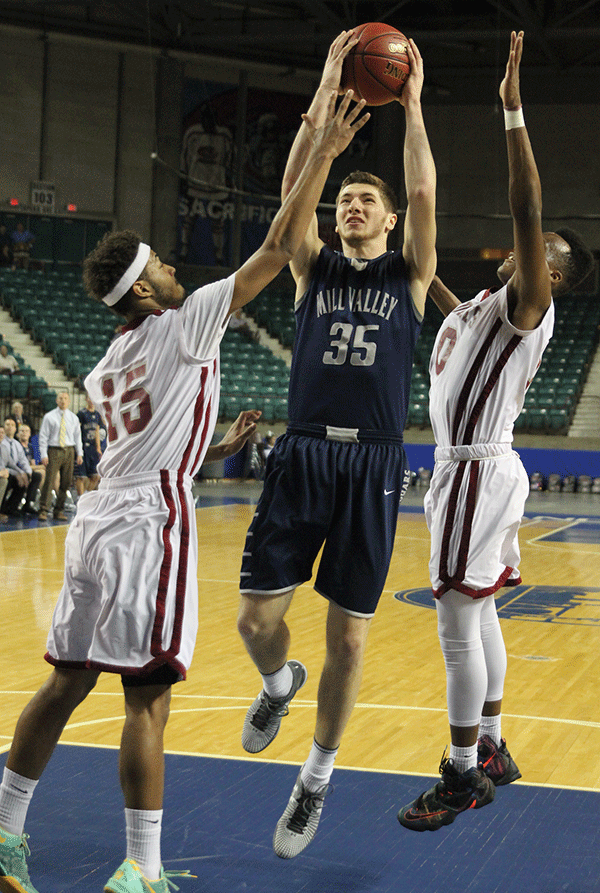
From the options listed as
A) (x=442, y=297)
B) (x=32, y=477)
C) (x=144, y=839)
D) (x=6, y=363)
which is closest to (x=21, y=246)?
(x=6, y=363)

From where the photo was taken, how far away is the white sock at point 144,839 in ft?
8.89

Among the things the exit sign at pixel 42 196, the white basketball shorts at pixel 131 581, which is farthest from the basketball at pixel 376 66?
the exit sign at pixel 42 196

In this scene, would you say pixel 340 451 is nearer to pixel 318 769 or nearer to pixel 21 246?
pixel 318 769

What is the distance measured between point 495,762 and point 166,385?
2.02 m

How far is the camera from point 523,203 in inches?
122

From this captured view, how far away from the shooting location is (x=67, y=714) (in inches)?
115

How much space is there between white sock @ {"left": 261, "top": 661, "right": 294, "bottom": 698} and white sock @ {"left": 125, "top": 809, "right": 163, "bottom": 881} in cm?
92

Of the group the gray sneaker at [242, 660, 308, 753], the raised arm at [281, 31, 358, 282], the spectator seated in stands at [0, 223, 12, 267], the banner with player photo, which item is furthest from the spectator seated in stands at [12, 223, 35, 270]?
the gray sneaker at [242, 660, 308, 753]

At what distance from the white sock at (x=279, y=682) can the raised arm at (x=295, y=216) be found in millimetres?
1391

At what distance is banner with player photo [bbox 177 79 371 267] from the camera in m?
25.2

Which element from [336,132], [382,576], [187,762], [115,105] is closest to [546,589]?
[187,762]

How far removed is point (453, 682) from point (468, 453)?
777 millimetres

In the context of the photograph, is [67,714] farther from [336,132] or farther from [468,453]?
[336,132]

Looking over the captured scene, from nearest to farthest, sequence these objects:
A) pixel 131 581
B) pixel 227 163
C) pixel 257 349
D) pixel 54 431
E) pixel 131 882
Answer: pixel 131 882 < pixel 131 581 < pixel 54 431 < pixel 257 349 < pixel 227 163
